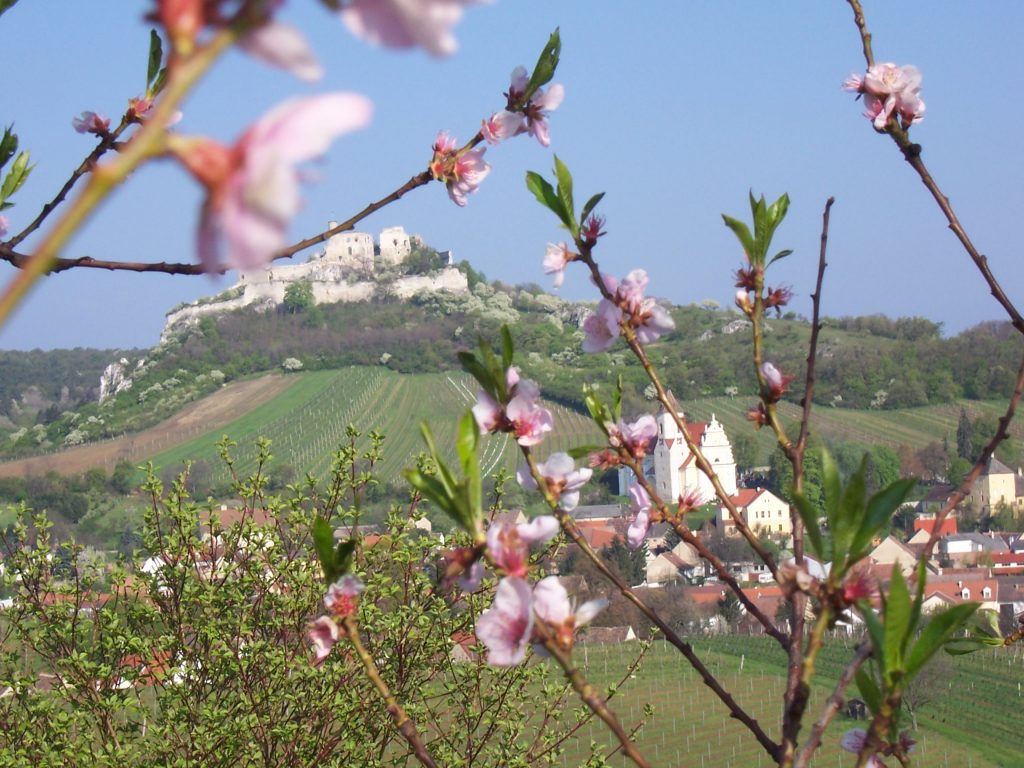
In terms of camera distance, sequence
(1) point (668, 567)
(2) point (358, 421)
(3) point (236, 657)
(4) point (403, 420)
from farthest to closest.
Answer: (4) point (403, 420), (2) point (358, 421), (1) point (668, 567), (3) point (236, 657)

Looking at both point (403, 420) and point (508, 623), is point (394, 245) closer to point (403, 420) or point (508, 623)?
point (403, 420)

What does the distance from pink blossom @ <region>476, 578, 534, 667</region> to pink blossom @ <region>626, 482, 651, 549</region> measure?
20.3 inches

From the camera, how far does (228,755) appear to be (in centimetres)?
308

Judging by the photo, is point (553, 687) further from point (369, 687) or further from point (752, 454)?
point (752, 454)

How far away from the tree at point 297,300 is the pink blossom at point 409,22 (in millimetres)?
71430

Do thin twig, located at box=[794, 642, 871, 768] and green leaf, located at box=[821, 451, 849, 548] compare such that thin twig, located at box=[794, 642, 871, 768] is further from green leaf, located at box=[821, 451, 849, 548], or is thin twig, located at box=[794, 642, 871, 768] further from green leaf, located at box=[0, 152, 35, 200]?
green leaf, located at box=[0, 152, 35, 200]

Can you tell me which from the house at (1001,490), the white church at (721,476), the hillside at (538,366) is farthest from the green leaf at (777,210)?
the house at (1001,490)

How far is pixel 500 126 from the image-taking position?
1.28 m

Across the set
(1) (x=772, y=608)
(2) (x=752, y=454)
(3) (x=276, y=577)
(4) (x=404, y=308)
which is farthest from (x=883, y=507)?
(4) (x=404, y=308)

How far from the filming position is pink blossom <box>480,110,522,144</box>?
125 cm

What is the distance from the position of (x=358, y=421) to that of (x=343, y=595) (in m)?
49.0

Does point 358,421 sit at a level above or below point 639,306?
below

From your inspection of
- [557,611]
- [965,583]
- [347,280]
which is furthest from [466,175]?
[347,280]

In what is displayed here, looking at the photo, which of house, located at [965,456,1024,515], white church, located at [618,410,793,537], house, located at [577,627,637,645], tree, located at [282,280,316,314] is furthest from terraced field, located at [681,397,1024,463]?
house, located at [577,627,637,645]
